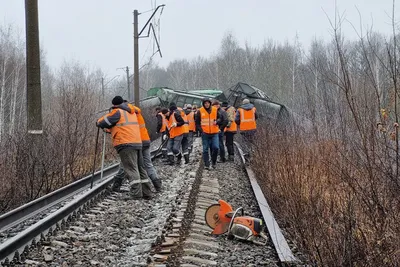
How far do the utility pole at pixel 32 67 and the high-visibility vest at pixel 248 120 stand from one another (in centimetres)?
652

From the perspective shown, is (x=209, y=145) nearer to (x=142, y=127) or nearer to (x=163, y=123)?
(x=163, y=123)

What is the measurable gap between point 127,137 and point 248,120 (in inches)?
267

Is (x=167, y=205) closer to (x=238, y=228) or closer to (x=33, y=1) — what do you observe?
(x=238, y=228)

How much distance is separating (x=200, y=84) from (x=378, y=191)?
86555 millimetres

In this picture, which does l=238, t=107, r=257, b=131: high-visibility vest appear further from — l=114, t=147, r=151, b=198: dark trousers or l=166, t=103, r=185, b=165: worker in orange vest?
l=114, t=147, r=151, b=198: dark trousers

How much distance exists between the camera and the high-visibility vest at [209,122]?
1282 cm

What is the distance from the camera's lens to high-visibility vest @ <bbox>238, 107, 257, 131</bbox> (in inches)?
568

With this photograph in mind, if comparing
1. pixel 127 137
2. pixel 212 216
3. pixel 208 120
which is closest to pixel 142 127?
pixel 127 137

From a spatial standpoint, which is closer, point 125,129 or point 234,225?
point 234,225

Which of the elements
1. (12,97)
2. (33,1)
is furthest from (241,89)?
(12,97)

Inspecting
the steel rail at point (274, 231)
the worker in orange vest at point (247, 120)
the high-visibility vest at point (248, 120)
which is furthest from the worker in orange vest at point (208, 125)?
the steel rail at point (274, 231)

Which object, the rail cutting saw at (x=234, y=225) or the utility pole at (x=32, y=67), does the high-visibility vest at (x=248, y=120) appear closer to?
the utility pole at (x=32, y=67)

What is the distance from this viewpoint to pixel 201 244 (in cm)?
557

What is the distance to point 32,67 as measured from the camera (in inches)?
378
